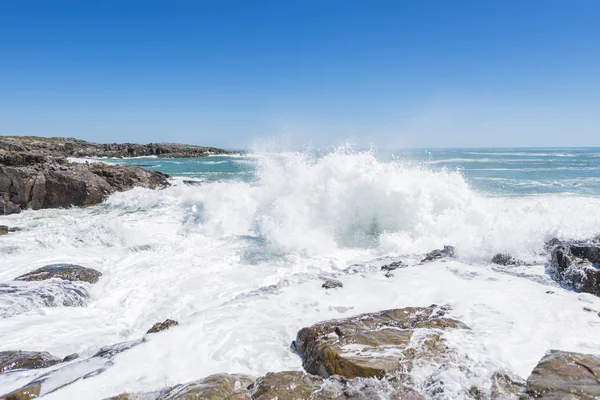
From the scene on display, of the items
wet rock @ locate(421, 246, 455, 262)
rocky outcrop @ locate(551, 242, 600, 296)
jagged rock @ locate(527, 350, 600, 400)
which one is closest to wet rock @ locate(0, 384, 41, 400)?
jagged rock @ locate(527, 350, 600, 400)

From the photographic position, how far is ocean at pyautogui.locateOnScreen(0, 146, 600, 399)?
4547mm

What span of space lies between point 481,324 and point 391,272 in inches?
103

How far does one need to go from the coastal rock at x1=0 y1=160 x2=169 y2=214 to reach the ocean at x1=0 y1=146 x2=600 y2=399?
1048 millimetres

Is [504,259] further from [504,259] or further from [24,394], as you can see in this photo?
[24,394]

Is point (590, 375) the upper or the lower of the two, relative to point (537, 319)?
upper

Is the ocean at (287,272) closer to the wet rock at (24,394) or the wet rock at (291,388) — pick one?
the wet rock at (24,394)

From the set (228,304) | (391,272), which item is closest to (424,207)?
(391,272)

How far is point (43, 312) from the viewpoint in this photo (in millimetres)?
6160

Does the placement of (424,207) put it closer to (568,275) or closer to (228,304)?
(568,275)

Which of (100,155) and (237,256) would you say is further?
(100,155)

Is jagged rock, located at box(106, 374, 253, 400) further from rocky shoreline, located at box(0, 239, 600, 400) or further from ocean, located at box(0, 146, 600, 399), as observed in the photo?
ocean, located at box(0, 146, 600, 399)

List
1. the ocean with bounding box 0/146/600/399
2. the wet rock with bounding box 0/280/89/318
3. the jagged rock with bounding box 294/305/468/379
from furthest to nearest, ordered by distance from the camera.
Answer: the wet rock with bounding box 0/280/89/318 < the ocean with bounding box 0/146/600/399 < the jagged rock with bounding box 294/305/468/379

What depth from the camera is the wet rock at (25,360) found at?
4.44 metres

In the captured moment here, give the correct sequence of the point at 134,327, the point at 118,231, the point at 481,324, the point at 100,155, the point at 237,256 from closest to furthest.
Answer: the point at 481,324, the point at 134,327, the point at 237,256, the point at 118,231, the point at 100,155
